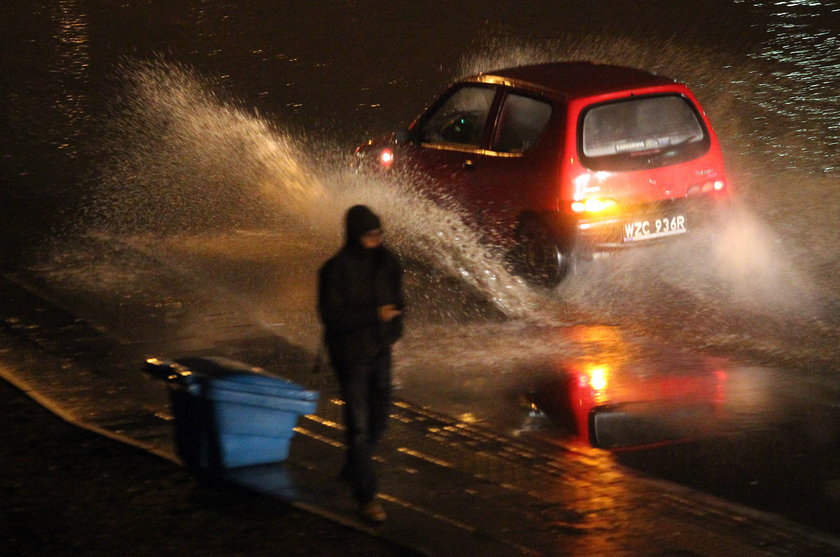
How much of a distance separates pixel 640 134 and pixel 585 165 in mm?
580

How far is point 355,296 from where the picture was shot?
5938 millimetres

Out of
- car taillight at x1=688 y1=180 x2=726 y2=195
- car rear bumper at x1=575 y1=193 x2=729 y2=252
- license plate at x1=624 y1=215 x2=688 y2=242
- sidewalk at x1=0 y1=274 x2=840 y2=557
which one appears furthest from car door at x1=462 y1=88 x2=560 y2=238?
A: sidewalk at x1=0 y1=274 x2=840 y2=557

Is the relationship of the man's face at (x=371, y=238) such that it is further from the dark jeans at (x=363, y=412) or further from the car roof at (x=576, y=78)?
the car roof at (x=576, y=78)

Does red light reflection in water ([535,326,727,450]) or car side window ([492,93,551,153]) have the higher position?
car side window ([492,93,551,153])

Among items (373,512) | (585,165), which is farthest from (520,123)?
(373,512)

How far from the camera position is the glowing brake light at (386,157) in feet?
38.9

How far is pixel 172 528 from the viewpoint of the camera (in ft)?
19.2

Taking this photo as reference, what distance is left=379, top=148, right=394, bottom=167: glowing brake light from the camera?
11852 millimetres

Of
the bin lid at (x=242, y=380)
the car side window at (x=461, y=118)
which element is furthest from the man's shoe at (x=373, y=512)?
the car side window at (x=461, y=118)

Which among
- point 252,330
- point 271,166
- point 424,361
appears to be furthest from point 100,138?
point 424,361

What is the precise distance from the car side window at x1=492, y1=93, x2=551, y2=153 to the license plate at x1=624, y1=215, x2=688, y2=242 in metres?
1.07

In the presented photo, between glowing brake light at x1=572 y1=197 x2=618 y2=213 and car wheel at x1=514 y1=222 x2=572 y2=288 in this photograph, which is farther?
car wheel at x1=514 y1=222 x2=572 y2=288

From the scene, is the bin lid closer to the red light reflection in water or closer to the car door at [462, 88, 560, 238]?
the red light reflection in water

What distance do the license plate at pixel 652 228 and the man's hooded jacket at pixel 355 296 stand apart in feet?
14.5
